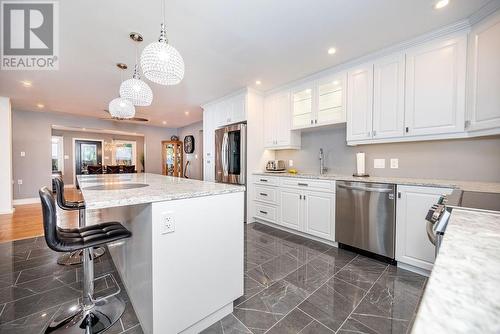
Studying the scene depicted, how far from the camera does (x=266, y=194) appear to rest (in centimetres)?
350

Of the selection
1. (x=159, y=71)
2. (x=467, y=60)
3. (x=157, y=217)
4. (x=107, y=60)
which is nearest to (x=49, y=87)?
(x=107, y=60)

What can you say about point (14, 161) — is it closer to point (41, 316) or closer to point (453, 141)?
point (41, 316)

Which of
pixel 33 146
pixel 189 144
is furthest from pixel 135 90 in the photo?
pixel 33 146

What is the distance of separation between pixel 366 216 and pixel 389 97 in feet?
4.64

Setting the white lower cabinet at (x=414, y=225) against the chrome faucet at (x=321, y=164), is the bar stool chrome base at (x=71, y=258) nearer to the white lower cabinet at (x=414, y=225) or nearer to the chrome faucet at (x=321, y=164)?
the chrome faucet at (x=321, y=164)

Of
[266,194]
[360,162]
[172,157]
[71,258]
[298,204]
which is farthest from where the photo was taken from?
[172,157]

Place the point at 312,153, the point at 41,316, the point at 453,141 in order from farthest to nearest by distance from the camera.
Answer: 1. the point at 312,153
2. the point at 453,141
3. the point at 41,316

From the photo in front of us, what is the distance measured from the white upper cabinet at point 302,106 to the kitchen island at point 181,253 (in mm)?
2156

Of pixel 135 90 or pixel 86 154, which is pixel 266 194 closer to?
pixel 135 90

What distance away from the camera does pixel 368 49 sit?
8.02ft

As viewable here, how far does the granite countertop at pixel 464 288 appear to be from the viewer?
0.26 m

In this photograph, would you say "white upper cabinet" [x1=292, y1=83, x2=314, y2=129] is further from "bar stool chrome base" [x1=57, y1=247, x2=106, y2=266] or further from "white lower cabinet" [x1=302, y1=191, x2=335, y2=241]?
"bar stool chrome base" [x1=57, y1=247, x2=106, y2=266]

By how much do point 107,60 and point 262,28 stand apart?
2104 millimetres

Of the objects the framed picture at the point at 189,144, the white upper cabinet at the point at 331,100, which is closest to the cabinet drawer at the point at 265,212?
the white upper cabinet at the point at 331,100
